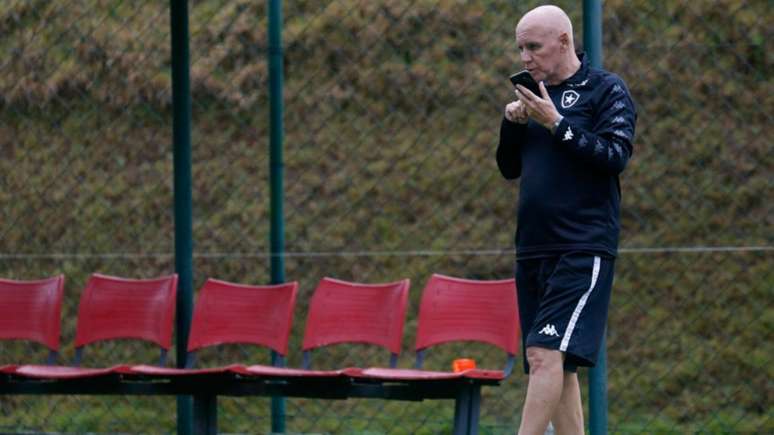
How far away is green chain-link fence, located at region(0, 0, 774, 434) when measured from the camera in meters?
6.06

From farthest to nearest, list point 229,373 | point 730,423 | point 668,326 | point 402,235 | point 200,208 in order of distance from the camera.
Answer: point 200,208
point 402,235
point 668,326
point 730,423
point 229,373

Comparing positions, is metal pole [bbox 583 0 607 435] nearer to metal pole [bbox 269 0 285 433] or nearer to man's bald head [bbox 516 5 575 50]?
man's bald head [bbox 516 5 575 50]

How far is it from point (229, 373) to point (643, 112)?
2.46m

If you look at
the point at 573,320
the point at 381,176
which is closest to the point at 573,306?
the point at 573,320

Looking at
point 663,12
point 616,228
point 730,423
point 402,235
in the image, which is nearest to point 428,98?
point 402,235

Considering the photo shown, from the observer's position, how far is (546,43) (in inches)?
170

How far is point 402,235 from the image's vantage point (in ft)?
21.7

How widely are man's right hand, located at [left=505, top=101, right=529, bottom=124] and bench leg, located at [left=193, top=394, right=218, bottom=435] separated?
61.0 inches

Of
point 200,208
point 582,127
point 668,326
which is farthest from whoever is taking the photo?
point 200,208

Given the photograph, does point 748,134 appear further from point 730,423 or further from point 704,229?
point 730,423

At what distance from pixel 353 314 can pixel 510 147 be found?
142 cm

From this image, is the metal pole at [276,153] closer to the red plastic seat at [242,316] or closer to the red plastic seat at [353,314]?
the red plastic seat at [242,316]

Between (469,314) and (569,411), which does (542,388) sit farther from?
(469,314)

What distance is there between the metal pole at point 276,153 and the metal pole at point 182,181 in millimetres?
338
